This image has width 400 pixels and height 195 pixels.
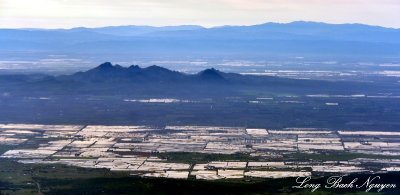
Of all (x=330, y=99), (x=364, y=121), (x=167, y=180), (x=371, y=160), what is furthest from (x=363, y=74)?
(x=167, y=180)

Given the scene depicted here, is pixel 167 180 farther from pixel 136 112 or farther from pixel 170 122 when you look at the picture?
pixel 136 112

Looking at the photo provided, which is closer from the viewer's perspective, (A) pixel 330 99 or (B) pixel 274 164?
(B) pixel 274 164

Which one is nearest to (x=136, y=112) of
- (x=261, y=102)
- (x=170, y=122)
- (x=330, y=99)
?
(x=170, y=122)

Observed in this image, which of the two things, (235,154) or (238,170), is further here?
(235,154)

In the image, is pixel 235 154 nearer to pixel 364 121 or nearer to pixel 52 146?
pixel 52 146

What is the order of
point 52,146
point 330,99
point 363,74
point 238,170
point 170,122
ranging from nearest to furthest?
point 238,170 → point 52,146 → point 170,122 → point 330,99 → point 363,74

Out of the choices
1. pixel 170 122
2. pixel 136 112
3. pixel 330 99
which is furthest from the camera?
pixel 330 99
